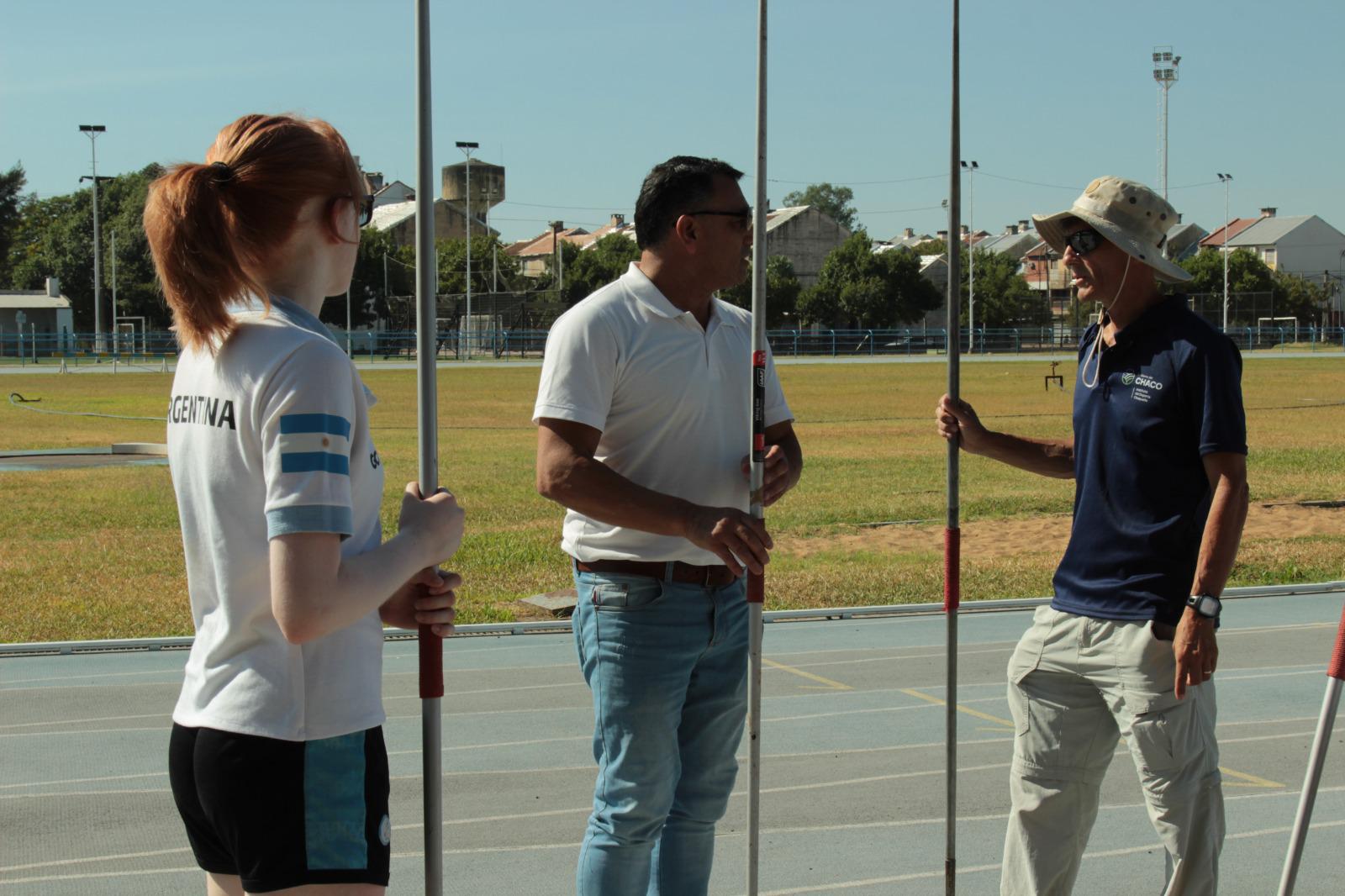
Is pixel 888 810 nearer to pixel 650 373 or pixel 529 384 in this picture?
pixel 650 373

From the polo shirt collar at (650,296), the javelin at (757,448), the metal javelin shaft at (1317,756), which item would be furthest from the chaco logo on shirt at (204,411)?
the metal javelin shaft at (1317,756)

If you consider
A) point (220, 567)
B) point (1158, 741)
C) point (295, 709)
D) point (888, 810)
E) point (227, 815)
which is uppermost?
point (220, 567)

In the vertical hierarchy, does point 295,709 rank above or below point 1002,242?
below

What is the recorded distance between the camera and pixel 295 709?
76.9 inches

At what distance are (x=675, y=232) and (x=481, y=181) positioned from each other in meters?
105

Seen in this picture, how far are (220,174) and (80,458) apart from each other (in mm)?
20228

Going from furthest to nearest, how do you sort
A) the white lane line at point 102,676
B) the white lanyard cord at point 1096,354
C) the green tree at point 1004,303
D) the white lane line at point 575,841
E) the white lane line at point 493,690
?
the green tree at point 1004,303, the white lane line at point 102,676, the white lane line at point 493,690, the white lane line at point 575,841, the white lanyard cord at point 1096,354

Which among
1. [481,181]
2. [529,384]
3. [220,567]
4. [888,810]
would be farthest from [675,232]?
[481,181]

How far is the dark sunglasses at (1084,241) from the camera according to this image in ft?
11.0

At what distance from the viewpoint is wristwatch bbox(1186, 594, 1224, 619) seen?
3.04 metres

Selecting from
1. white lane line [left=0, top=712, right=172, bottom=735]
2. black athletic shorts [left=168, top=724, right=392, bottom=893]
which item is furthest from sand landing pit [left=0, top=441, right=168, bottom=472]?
black athletic shorts [left=168, top=724, right=392, bottom=893]

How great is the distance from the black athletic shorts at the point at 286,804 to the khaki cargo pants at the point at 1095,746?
6.25 feet

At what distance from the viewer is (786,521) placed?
13.2 meters

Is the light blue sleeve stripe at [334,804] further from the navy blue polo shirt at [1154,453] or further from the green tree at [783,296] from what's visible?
the green tree at [783,296]
